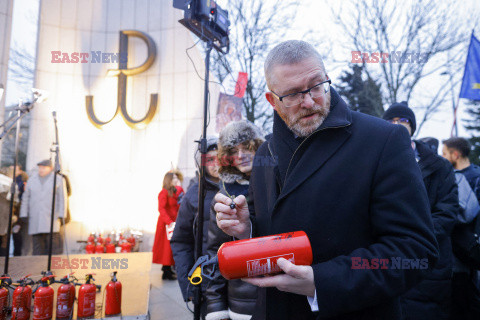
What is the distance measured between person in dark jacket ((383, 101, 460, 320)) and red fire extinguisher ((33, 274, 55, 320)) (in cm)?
304

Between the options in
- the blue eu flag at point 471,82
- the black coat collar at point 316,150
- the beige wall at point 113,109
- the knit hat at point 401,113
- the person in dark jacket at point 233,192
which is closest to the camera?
the black coat collar at point 316,150

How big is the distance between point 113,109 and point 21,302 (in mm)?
6861

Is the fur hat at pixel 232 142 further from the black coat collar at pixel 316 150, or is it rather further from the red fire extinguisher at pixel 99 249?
the red fire extinguisher at pixel 99 249

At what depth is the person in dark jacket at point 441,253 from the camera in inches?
94.6

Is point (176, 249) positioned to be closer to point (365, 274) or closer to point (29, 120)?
point (365, 274)

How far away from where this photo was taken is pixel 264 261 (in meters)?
1.04

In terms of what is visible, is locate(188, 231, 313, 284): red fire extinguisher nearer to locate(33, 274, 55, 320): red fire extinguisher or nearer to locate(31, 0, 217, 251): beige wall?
locate(33, 274, 55, 320): red fire extinguisher

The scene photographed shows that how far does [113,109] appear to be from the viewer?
8.95 meters

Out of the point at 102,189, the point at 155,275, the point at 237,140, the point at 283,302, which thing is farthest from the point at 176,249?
the point at 102,189

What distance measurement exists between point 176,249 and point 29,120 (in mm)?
7757

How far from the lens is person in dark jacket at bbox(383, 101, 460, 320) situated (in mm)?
2402

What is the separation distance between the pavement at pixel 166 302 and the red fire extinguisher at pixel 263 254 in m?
3.43

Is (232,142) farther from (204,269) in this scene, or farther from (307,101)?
(204,269)

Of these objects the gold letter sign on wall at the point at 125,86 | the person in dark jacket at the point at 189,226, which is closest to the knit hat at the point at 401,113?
the person in dark jacket at the point at 189,226
